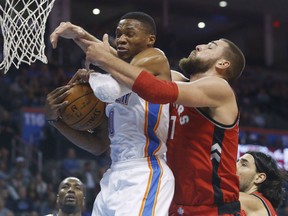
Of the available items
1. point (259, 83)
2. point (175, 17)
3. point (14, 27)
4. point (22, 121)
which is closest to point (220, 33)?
point (175, 17)

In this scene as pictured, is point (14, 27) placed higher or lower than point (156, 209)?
higher

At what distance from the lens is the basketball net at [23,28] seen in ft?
13.1

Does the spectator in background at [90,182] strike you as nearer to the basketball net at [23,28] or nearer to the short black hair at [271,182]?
the short black hair at [271,182]

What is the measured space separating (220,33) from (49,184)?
1060 cm

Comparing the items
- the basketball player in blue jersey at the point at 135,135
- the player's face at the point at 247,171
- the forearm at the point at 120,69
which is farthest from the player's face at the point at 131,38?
the player's face at the point at 247,171

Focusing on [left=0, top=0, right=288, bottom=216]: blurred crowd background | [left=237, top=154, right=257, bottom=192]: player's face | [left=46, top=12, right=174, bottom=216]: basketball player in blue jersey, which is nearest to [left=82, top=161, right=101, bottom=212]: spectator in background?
[left=0, top=0, right=288, bottom=216]: blurred crowd background

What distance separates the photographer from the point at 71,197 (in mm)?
5613

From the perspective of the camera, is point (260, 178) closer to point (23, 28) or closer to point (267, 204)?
point (267, 204)

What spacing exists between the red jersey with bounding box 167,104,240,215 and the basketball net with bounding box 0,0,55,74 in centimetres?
106

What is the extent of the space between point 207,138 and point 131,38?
643 millimetres

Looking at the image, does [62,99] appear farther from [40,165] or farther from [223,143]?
[40,165]

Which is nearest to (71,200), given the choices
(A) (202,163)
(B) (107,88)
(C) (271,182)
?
(C) (271,182)

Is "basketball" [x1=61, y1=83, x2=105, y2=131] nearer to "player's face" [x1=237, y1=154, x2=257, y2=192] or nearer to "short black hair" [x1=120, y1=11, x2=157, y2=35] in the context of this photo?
"short black hair" [x1=120, y1=11, x2=157, y2=35]

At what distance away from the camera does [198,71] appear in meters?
3.55
